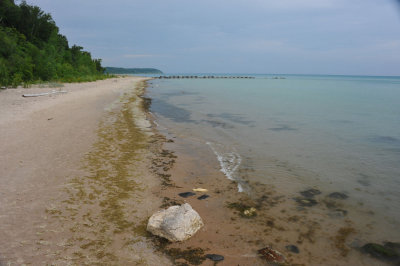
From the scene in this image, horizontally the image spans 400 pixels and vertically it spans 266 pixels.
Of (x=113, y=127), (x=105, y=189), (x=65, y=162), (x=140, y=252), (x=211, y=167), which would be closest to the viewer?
(x=140, y=252)

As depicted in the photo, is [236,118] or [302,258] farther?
[236,118]

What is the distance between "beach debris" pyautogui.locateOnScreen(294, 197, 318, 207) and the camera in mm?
6130

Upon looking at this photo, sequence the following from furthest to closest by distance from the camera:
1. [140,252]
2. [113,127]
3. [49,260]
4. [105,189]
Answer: [113,127] < [105,189] < [140,252] < [49,260]

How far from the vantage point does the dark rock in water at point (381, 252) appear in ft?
14.3

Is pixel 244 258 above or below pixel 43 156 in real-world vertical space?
below

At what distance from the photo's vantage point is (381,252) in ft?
14.7

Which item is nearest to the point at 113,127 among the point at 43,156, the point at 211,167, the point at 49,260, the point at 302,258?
the point at 43,156

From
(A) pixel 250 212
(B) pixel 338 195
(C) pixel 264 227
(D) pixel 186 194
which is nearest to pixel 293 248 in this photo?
(C) pixel 264 227

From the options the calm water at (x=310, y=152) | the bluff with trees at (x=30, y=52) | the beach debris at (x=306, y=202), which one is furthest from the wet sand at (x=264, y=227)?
the bluff with trees at (x=30, y=52)

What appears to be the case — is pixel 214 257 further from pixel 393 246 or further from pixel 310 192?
pixel 310 192

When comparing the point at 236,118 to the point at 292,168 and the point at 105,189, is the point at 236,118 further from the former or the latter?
the point at 105,189

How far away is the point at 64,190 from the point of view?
5.90 metres

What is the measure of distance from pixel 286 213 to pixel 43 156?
23.6 feet

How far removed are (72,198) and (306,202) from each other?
17.9 ft
